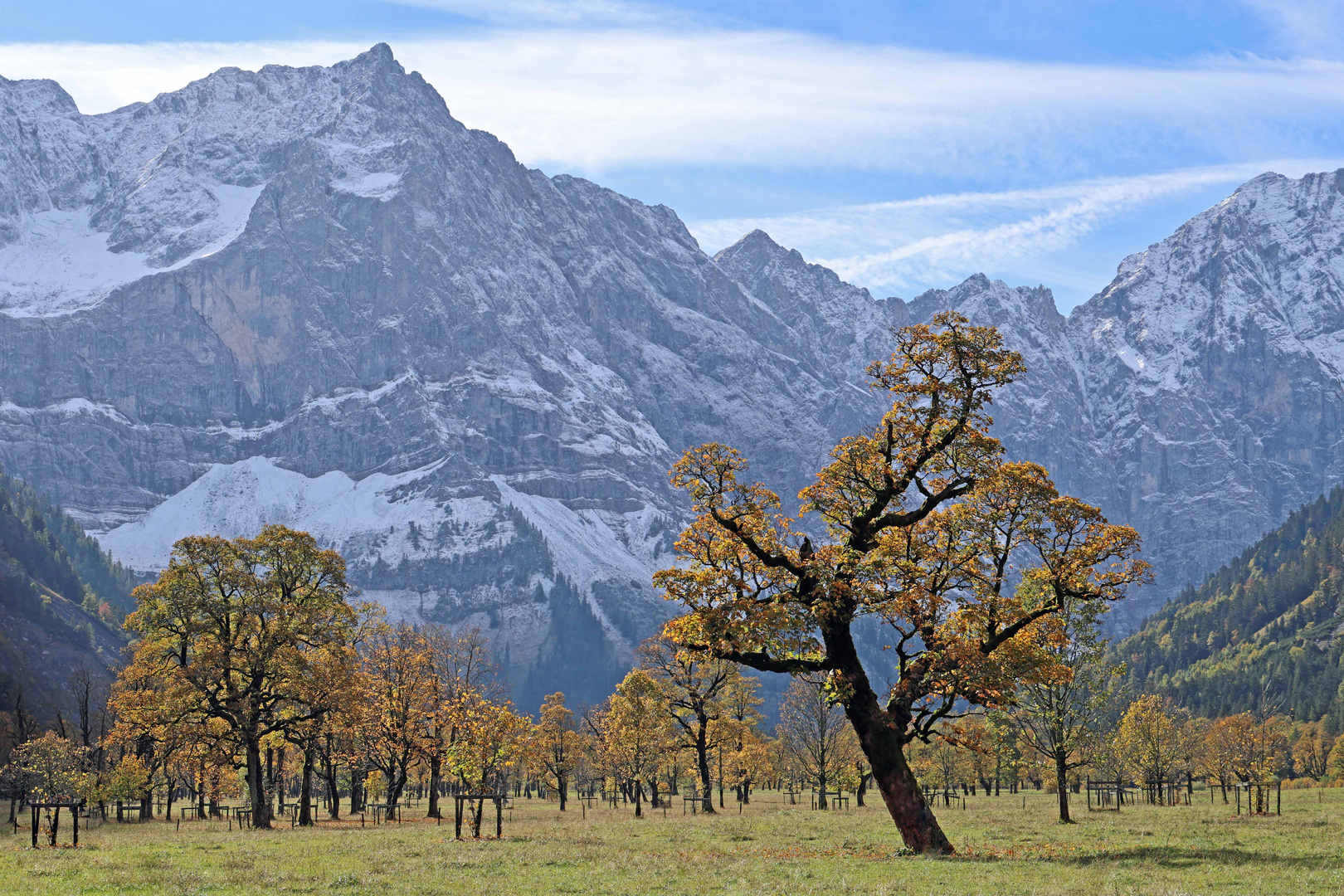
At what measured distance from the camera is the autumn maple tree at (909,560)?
111 feet

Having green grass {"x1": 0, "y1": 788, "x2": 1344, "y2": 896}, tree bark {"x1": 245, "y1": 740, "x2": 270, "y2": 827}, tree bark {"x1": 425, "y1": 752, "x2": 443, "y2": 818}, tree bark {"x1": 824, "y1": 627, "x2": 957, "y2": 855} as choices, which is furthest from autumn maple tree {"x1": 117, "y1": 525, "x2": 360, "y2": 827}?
tree bark {"x1": 824, "y1": 627, "x2": 957, "y2": 855}

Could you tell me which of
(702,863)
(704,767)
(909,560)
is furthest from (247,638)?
(909,560)

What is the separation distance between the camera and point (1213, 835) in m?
40.8

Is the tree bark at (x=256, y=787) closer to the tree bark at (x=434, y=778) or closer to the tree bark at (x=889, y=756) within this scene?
the tree bark at (x=434, y=778)

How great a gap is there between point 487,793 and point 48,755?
128 ft

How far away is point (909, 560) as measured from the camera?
114 feet

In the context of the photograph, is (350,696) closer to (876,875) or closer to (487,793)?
(487,793)

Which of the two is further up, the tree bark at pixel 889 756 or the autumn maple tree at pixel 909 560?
the autumn maple tree at pixel 909 560

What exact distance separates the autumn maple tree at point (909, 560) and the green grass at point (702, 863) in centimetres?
490

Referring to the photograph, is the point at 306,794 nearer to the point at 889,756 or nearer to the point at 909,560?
the point at 889,756

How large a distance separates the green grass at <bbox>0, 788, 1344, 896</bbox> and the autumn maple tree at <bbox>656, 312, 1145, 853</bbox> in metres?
4.90

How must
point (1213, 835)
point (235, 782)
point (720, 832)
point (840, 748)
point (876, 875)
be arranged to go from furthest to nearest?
point (840, 748), point (235, 782), point (720, 832), point (1213, 835), point (876, 875)

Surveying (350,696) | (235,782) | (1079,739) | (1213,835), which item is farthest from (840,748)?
(1213,835)

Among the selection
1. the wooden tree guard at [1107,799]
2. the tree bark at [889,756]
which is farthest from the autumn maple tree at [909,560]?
the wooden tree guard at [1107,799]
